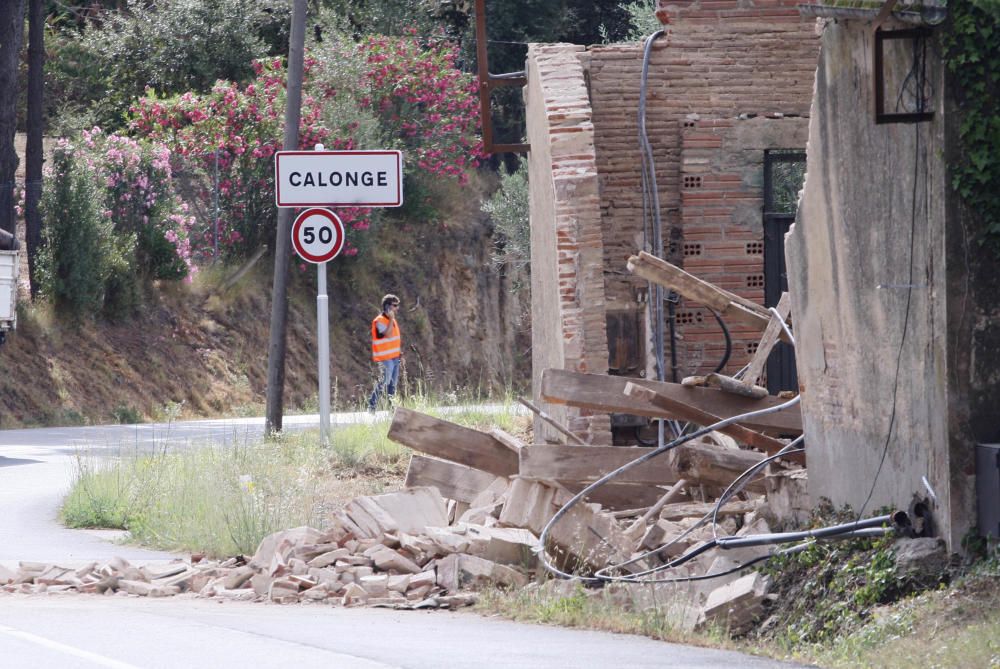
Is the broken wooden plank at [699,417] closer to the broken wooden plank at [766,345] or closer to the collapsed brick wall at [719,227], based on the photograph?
the broken wooden plank at [766,345]

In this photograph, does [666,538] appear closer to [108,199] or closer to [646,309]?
[646,309]

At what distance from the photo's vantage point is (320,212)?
16453 millimetres

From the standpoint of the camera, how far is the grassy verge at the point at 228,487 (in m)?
12.0

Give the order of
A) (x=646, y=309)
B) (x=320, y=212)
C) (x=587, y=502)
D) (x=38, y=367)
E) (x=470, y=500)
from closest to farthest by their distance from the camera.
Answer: (x=587, y=502) → (x=470, y=500) → (x=646, y=309) → (x=320, y=212) → (x=38, y=367)

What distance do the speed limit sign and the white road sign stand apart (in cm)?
49

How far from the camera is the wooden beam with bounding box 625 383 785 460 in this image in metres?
10.8

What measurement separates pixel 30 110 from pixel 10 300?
25.6 feet

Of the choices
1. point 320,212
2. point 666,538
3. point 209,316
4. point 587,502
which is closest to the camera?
point 666,538

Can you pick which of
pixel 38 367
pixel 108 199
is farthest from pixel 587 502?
pixel 108 199

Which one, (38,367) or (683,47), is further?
(38,367)

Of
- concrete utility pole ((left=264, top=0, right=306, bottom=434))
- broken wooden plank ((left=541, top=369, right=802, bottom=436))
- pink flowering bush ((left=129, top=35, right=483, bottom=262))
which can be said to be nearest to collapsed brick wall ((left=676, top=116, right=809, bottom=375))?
broken wooden plank ((left=541, top=369, right=802, bottom=436))

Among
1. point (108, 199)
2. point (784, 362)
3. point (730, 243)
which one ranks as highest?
point (108, 199)

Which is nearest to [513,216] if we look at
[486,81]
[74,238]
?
[74,238]

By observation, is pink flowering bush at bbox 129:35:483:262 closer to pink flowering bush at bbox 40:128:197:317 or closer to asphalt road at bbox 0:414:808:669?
pink flowering bush at bbox 40:128:197:317
